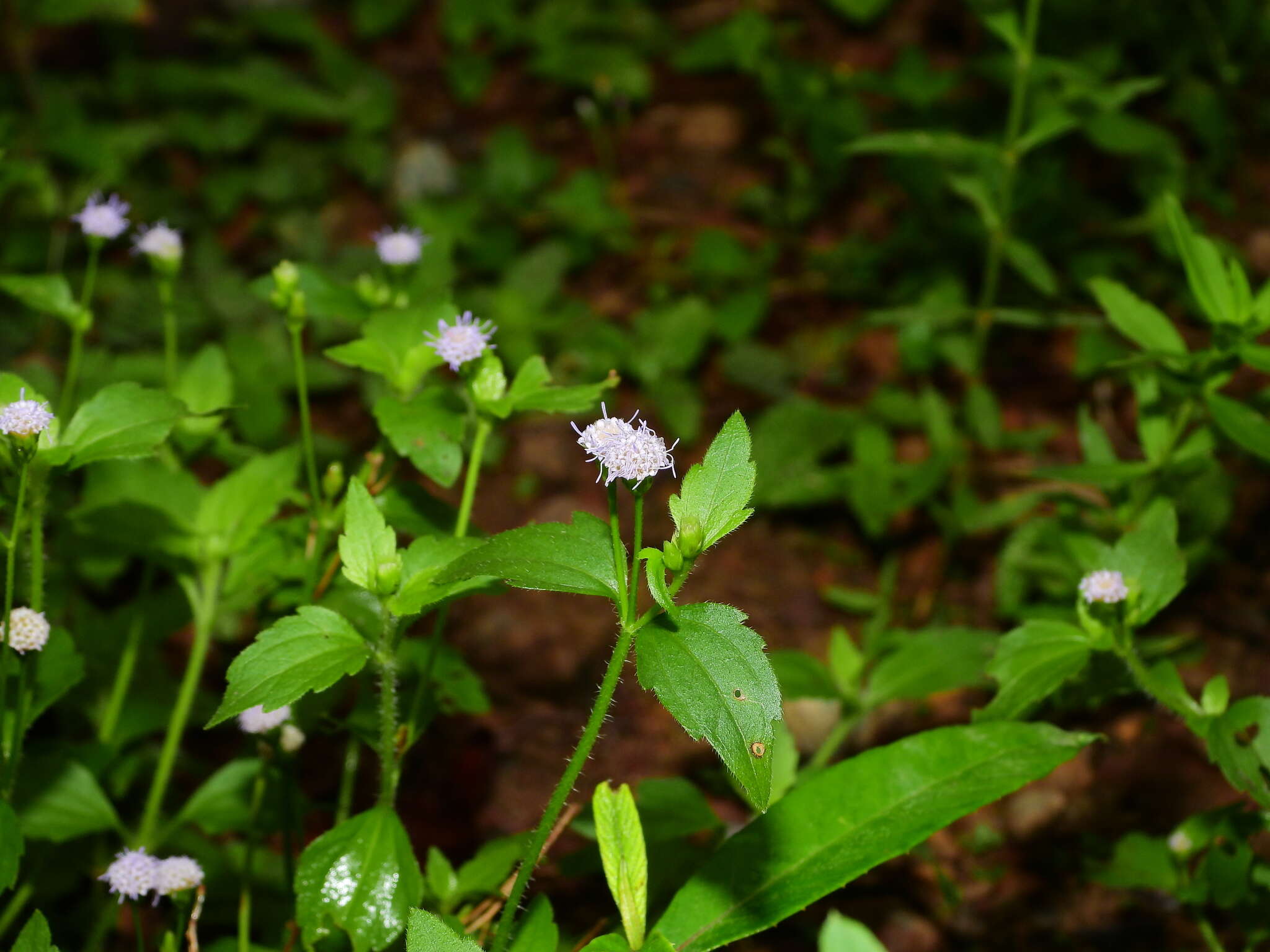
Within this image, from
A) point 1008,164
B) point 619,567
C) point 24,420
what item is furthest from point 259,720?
point 1008,164

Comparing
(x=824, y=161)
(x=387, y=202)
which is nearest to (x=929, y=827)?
(x=824, y=161)

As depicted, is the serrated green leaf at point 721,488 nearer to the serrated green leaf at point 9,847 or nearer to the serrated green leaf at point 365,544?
the serrated green leaf at point 365,544

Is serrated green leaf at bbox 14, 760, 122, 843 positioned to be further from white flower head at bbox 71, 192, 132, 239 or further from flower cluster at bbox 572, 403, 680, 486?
flower cluster at bbox 572, 403, 680, 486

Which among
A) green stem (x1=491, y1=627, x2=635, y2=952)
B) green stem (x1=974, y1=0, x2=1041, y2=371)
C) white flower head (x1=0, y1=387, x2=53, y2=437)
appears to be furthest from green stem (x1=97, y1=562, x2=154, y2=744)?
green stem (x1=974, y1=0, x2=1041, y2=371)

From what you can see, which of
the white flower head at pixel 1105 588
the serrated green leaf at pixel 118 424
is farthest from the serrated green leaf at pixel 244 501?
the white flower head at pixel 1105 588

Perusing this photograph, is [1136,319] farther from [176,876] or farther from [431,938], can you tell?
[176,876]

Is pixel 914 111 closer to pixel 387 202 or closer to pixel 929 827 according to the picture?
pixel 387 202
